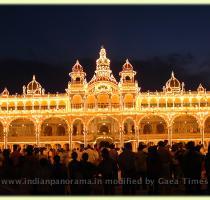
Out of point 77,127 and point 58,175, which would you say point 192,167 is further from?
point 77,127

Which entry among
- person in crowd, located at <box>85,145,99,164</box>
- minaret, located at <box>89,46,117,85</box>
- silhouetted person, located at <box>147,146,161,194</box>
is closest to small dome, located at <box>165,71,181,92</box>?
minaret, located at <box>89,46,117,85</box>

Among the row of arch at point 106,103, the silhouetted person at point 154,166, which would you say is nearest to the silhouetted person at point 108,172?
the silhouetted person at point 154,166

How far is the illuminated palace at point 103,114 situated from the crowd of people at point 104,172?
1573 inches

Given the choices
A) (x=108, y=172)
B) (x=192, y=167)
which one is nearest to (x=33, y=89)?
(x=108, y=172)

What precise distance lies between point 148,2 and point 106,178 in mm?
5020

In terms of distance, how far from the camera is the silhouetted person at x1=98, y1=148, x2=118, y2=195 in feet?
45.3

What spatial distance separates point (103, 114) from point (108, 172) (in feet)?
136

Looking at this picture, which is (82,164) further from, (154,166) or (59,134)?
(59,134)

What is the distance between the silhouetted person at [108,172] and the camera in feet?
45.3

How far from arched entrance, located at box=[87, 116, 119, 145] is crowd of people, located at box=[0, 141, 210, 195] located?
135 ft

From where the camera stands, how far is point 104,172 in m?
13.8

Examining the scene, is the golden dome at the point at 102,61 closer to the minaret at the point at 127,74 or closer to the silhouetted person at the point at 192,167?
the minaret at the point at 127,74

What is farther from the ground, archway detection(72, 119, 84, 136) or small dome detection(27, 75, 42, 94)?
small dome detection(27, 75, 42, 94)

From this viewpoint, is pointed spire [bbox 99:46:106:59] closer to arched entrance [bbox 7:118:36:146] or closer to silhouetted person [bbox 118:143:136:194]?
arched entrance [bbox 7:118:36:146]
